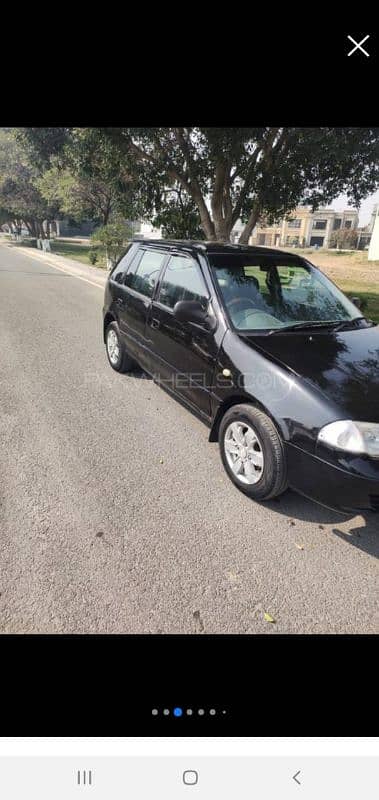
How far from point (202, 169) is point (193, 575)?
1060cm

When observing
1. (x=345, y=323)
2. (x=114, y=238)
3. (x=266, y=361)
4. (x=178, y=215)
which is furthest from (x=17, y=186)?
(x=266, y=361)

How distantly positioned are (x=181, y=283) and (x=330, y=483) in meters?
2.32

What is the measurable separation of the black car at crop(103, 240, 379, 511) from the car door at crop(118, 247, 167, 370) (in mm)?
21

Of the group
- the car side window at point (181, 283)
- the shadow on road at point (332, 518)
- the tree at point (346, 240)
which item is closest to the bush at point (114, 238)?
the car side window at point (181, 283)

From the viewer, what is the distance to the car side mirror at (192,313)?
3336 millimetres

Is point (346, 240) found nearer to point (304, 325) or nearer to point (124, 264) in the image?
point (124, 264)

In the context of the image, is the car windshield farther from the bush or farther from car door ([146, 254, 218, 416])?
the bush

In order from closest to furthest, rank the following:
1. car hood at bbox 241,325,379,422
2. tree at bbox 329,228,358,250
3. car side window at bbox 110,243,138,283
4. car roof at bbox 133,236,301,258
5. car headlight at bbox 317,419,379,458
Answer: car headlight at bbox 317,419,379,458 → car hood at bbox 241,325,379,422 → car roof at bbox 133,236,301,258 → car side window at bbox 110,243,138,283 → tree at bbox 329,228,358,250

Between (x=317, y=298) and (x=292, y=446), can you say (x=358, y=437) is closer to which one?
(x=292, y=446)

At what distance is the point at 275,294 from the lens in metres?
3.74

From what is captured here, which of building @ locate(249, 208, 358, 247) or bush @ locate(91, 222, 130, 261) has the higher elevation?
building @ locate(249, 208, 358, 247)

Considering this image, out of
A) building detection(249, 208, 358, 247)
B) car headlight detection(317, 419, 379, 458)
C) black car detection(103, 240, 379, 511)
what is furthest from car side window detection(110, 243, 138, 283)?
building detection(249, 208, 358, 247)

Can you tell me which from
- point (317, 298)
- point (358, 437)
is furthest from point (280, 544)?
point (317, 298)

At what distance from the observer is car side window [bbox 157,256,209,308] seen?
142 inches
